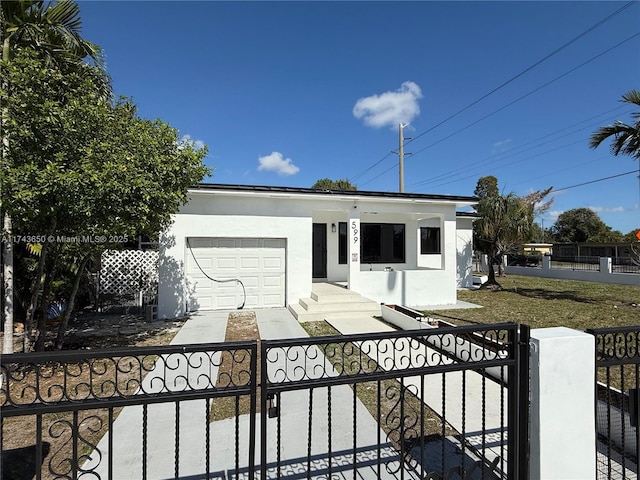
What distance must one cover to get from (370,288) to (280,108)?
915 cm

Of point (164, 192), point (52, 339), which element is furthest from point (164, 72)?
point (52, 339)

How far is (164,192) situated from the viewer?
18.3 ft

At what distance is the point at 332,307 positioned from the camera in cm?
857

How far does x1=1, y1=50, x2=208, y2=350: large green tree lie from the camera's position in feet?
13.9

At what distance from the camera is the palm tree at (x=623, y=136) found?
9648 millimetres

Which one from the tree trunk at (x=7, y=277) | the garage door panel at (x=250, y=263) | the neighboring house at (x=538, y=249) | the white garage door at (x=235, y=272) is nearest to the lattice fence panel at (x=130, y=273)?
the white garage door at (x=235, y=272)

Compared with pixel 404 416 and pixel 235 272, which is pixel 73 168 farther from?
pixel 235 272

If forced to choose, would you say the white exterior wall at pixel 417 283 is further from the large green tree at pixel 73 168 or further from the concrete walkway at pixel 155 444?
the concrete walkway at pixel 155 444

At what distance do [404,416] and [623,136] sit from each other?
503 inches

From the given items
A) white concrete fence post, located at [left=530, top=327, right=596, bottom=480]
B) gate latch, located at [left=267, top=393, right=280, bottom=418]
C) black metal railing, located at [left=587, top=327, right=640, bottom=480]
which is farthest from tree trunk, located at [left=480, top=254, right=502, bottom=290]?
gate latch, located at [left=267, top=393, right=280, bottom=418]

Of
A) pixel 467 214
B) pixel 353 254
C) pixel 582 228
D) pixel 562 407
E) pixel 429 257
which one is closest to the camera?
pixel 562 407

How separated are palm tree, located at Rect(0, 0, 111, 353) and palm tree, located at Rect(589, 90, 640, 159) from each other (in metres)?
14.3

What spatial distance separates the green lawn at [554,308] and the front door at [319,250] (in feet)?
16.3

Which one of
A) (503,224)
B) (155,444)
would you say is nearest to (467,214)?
(503,224)
